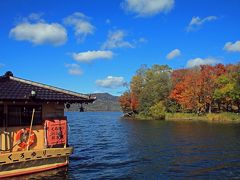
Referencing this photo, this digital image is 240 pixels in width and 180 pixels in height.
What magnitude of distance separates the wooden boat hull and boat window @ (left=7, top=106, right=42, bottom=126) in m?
1.66

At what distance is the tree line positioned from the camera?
8435 cm

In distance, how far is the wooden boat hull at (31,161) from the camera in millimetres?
17609

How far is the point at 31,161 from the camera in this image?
A: 731 inches

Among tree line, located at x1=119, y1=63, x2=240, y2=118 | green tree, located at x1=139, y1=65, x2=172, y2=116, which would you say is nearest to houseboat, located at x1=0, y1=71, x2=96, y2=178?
tree line, located at x1=119, y1=63, x2=240, y2=118

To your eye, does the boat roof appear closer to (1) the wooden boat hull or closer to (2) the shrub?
(1) the wooden boat hull

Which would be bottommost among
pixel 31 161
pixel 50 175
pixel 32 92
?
pixel 50 175

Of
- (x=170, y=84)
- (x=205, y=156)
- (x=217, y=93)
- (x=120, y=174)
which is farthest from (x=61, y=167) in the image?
(x=170, y=84)

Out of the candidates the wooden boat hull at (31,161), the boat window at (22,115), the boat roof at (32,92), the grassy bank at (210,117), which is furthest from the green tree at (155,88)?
the boat window at (22,115)

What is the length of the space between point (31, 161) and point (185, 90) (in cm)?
7322

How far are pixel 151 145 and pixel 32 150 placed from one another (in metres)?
16.1

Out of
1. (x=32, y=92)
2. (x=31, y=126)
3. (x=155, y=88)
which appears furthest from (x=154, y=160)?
(x=155, y=88)

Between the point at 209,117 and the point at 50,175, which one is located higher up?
the point at 209,117

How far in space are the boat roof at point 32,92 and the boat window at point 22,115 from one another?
2.65ft

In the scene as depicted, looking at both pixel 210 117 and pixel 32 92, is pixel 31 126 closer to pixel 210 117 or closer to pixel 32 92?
pixel 32 92
